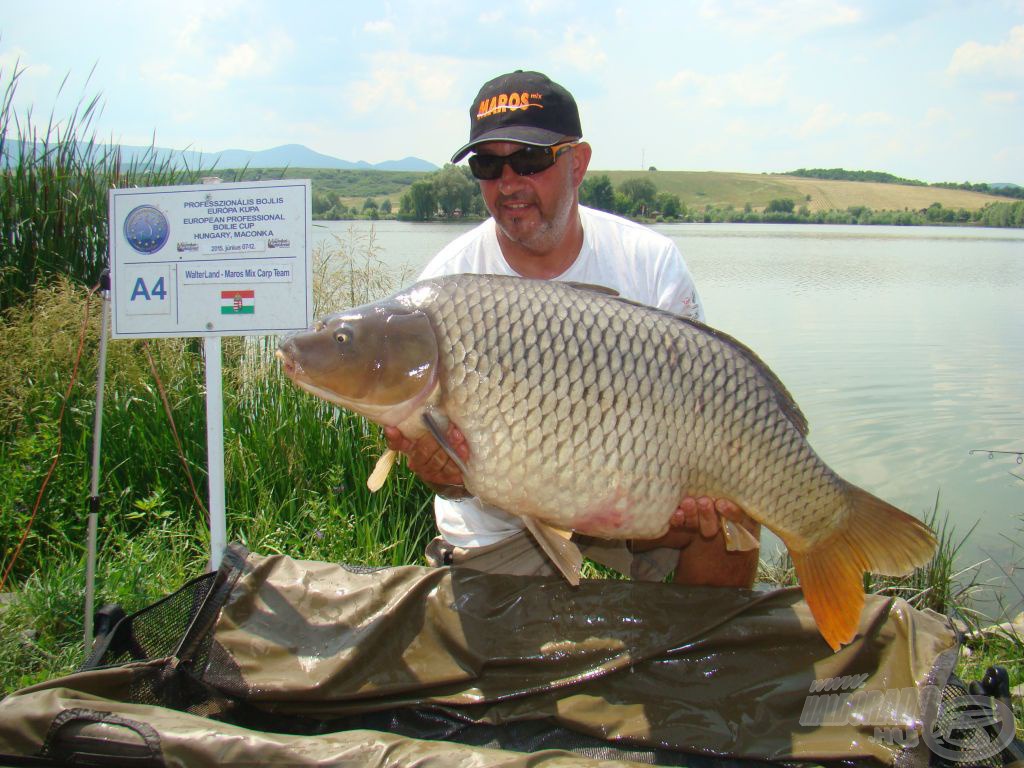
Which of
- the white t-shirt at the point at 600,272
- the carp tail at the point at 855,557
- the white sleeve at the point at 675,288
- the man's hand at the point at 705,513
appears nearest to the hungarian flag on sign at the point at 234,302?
the white t-shirt at the point at 600,272

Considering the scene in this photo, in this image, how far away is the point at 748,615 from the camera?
1.73 meters

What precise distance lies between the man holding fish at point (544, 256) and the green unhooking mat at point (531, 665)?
0.22m

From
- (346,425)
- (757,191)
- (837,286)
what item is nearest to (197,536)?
(346,425)

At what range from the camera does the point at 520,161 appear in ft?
6.69

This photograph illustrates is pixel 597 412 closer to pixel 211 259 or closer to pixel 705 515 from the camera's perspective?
pixel 705 515

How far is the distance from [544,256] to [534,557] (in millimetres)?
747

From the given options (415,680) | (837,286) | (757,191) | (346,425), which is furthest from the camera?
(757,191)

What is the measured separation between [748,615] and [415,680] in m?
0.69

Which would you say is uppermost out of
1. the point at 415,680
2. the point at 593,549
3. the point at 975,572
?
the point at 593,549

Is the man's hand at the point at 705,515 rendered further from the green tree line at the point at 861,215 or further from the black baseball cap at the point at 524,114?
the green tree line at the point at 861,215

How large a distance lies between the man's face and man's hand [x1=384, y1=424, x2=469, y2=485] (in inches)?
25.3

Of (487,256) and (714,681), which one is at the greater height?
(487,256)

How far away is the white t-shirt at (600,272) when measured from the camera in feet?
6.77

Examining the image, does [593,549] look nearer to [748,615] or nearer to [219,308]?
[748,615]
